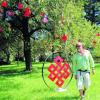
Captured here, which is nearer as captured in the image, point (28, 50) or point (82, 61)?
point (82, 61)

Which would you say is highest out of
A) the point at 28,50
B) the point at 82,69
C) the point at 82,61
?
the point at 28,50

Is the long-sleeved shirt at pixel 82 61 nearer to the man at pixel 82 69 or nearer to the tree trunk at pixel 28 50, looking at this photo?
the man at pixel 82 69

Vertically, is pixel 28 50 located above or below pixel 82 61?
above

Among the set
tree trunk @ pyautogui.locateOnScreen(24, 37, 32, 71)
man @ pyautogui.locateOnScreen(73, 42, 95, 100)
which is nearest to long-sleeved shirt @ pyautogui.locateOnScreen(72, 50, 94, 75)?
man @ pyautogui.locateOnScreen(73, 42, 95, 100)

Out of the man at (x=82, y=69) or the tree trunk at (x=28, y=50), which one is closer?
the man at (x=82, y=69)

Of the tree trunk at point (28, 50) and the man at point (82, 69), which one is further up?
the tree trunk at point (28, 50)

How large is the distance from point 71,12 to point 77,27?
2.29 meters

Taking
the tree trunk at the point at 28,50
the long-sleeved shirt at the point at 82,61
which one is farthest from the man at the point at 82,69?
the tree trunk at the point at 28,50

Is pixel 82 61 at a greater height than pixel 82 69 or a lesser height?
greater

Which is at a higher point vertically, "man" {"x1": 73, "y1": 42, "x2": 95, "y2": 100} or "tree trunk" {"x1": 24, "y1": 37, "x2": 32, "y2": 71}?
"tree trunk" {"x1": 24, "y1": 37, "x2": 32, "y2": 71}

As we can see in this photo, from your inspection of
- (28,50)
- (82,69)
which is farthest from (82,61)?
(28,50)

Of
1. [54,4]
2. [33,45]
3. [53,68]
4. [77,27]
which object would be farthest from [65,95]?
[33,45]

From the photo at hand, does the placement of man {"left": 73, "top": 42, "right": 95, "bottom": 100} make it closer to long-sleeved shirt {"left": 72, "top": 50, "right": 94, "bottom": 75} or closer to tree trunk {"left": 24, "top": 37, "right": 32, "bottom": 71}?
long-sleeved shirt {"left": 72, "top": 50, "right": 94, "bottom": 75}

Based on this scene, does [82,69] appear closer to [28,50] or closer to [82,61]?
[82,61]
